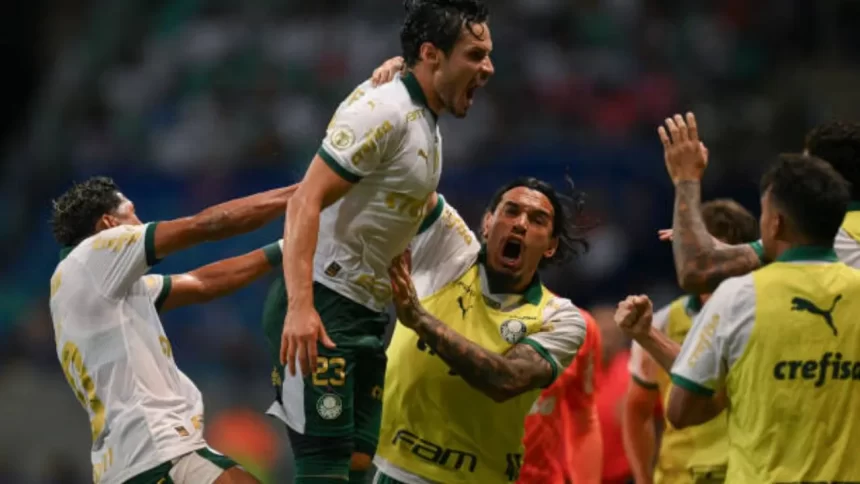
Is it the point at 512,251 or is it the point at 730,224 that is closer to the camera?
the point at 512,251

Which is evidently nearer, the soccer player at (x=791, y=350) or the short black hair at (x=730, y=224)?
the soccer player at (x=791, y=350)

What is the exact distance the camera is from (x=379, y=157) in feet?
15.1

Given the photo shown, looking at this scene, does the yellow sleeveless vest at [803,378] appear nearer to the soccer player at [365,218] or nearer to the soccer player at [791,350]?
the soccer player at [791,350]

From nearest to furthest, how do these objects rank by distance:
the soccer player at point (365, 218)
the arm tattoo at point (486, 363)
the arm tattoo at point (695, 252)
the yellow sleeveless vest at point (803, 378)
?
1. the yellow sleeveless vest at point (803, 378)
2. the soccer player at point (365, 218)
3. the arm tattoo at point (695, 252)
4. the arm tattoo at point (486, 363)

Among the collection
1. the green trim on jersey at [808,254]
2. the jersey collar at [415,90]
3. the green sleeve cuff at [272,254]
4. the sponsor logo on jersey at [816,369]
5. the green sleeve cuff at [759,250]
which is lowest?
the green sleeve cuff at [272,254]

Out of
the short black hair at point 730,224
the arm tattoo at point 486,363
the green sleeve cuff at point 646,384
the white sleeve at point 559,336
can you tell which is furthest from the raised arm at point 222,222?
the green sleeve cuff at point 646,384

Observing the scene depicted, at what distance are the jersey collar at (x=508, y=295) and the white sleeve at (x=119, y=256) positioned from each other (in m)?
1.39

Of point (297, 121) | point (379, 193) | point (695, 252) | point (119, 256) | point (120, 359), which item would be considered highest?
point (379, 193)

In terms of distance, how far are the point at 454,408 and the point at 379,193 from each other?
1250mm

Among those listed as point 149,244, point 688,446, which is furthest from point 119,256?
point 688,446

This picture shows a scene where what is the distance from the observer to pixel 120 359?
530cm

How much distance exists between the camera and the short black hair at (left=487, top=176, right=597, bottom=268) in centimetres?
588

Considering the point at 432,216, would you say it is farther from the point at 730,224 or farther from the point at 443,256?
the point at 730,224

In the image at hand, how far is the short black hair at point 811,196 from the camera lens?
13.9ft
